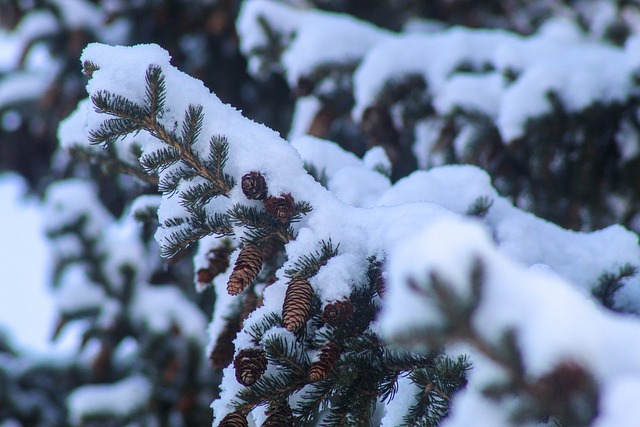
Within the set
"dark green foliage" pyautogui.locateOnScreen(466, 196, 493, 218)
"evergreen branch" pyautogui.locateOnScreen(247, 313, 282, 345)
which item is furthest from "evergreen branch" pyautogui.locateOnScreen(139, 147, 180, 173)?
"dark green foliage" pyautogui.locateOnScreen(466, 196, 493, 218)

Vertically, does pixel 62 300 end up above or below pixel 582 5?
below

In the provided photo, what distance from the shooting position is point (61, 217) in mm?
3623

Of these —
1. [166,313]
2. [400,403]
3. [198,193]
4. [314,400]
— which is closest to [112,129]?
[198,193]

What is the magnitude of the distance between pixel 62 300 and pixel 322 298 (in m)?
2.84

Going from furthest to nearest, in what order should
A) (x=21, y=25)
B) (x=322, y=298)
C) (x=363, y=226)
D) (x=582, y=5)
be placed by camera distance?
(x=582, y=5), (x=21, y=25), (x=363, y=226), (x=322, y=298)

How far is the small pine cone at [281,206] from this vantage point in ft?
3.78

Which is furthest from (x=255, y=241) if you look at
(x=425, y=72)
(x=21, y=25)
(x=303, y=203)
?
(x=21, y=25)

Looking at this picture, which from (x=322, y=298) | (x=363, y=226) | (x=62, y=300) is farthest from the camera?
(x=62, y=300)

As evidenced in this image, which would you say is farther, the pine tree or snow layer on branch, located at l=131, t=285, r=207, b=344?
snow layer on branch, located at l=131, t=285, r=207, b=344

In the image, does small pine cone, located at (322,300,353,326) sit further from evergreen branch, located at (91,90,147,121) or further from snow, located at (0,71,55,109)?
snow, located at (0,71,55,109)

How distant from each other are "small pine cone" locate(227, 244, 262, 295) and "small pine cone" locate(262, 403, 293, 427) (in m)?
0.23

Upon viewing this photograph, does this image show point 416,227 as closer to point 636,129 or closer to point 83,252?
point 636,129

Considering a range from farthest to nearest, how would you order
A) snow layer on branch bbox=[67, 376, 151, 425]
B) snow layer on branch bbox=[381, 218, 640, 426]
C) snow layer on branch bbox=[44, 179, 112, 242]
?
snow layer on branch bbox=[44, 179, 112, 242]
snow layer on branch bbox=[67, 376, 151, 425]
snow layer on branch bbox=[381, 218, 640, 426]

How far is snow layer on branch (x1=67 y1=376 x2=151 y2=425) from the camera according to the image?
3.17m
